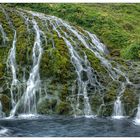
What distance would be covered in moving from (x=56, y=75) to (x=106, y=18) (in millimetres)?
5232

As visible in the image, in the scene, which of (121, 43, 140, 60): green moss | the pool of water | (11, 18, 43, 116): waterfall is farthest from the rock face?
(121, 43, 140, 60): green moss

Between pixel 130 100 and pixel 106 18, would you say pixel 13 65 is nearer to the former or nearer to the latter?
pixel 130 100

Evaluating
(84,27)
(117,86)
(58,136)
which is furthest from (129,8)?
(58,136)

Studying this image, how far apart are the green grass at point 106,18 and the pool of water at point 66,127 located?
15.4 feet

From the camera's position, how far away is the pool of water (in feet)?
25.5

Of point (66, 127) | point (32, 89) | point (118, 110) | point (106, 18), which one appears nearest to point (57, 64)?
point (32, 89)

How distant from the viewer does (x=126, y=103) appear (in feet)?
31.0

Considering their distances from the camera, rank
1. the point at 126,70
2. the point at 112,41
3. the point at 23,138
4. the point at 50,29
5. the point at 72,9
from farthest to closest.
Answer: the point at 72,9 → the point at 112,41 → the point at 50,29 → the point at 126,70 → the point at 23,138

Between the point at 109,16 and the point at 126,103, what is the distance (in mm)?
6009

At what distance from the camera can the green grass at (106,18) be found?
1368cm

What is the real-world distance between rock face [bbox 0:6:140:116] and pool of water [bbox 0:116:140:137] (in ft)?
1.56

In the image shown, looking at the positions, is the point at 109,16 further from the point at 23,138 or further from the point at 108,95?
the point at 23,138

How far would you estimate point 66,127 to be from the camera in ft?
27.0

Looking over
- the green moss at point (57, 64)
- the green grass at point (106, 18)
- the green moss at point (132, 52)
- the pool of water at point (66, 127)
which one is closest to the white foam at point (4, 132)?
the pool of water at point (66, 127)
